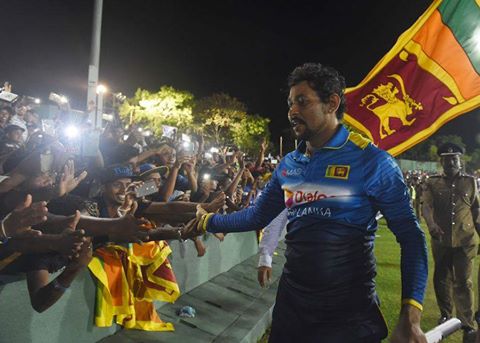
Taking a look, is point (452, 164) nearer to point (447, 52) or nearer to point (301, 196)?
point (447, 52)

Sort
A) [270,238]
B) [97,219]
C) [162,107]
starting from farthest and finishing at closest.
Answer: [162,107]
[97,219]
[270,238]

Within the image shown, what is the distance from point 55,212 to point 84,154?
9.96 ft

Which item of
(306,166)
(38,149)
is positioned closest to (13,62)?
(38,149)

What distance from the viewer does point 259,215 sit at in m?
3.16

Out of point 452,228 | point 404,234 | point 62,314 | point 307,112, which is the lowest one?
point 62,314

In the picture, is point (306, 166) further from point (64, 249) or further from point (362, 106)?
point (362, 106)

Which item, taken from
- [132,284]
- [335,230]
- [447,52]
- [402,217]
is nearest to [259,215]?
[335,230]

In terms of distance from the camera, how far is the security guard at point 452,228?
6.20 m

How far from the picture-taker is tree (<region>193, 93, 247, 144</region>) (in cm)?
6856

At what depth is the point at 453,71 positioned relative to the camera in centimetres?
552

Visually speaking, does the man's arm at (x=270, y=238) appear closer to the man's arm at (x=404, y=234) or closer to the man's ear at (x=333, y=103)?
the man's ear at (x=333, y=103)

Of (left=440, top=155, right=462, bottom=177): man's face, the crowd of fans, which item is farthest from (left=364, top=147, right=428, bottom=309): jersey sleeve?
(left=440, top=155, right=462, bottom=177): man's face

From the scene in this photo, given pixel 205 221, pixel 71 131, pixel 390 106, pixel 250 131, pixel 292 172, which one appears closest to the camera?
pixel 292 172

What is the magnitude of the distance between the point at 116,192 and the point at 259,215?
7.35 ft
